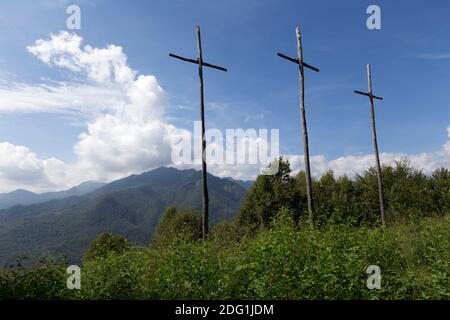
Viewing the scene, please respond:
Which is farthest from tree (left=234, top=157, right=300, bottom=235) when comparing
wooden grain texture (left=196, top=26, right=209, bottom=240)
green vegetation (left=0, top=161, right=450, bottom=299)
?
green vegetation (left=0, top=161, right=450, bottom=299)

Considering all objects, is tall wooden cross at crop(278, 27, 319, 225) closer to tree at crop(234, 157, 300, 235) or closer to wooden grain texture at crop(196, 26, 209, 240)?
Result: wooden grain texture at crop(196, 26, 209, 240)

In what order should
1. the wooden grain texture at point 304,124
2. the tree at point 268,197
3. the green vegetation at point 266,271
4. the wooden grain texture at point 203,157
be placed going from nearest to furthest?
the green vegetation at point 266,271
the wooden grain texture at point 203,157
the wooden grain texture at point 304,124
the tree at point 268,197

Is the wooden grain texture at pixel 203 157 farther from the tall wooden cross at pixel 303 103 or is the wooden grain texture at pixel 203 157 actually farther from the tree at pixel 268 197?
the tree at pixel 268 197

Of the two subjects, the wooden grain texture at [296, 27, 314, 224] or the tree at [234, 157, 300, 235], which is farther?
the tree at [234, 157, 300, 235]

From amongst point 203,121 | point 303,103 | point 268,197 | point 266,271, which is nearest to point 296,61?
point 303,103

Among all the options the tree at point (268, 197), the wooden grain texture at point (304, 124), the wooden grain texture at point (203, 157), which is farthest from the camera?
the tree at point (268, 197)

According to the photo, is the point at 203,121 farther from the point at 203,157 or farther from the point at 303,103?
the point at 303,103

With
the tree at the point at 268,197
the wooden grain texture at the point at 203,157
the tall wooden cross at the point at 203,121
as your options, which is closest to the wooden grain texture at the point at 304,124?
the tall wooden cross at the point at 203,121

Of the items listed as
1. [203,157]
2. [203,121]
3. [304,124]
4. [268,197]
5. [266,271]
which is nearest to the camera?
[266,271]

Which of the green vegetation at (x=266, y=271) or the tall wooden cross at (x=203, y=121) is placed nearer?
the green vegetation at (x=266, y=271)

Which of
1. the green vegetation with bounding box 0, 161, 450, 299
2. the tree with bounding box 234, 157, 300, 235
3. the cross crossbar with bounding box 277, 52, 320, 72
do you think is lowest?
the green vegetation with bounding box 0, 161, 450, 299
